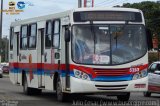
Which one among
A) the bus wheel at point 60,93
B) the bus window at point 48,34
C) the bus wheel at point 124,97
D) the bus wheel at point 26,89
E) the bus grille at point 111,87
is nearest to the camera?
the bus grille at point 111,87

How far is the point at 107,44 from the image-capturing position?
17.5 metres

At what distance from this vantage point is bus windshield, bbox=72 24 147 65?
57.0ft

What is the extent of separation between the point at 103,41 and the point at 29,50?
6004 mm

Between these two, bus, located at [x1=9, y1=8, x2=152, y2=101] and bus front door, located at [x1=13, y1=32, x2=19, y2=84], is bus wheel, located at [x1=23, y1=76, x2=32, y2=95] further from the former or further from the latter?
bus, located at [x1=9, y1=8, x2=152, y2=101]

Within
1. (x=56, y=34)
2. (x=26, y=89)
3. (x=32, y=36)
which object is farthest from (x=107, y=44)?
(x=26, y=89)

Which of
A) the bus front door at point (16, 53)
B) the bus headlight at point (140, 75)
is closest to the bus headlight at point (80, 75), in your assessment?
the bus headlight at point (140, 75)

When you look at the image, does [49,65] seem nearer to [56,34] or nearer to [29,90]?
[56,34]

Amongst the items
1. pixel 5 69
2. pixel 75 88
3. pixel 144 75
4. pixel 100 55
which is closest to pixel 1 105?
pixel 75 88

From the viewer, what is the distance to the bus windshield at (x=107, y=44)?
57.0ft

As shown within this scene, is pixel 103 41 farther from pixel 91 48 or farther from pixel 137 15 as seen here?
pixel 137 15

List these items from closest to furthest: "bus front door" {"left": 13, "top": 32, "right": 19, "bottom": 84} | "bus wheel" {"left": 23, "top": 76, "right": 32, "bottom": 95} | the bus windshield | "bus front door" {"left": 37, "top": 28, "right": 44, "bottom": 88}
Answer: the bus windshield
"bus front door" {"left": 37, "top": 28, "right": 44, "bottom": 88}
"bus wheel" {"left": 23, "top": 76, "right": 32, "bottom": 95}
"bus front door" {"left": 13, "top": 32, "right": 19, "bottom": 84}

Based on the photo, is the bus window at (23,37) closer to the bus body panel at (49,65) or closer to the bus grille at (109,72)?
the bus body panel at (49,65)

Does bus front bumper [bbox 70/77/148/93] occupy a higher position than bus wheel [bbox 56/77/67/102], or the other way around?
bus front bumper [bbox 70/77/148/93]

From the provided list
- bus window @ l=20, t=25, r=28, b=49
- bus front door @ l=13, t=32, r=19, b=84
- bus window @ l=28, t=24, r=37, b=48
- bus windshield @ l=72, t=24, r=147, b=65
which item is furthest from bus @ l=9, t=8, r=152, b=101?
bus front door @ l=13, t=32, r=19, b=84
